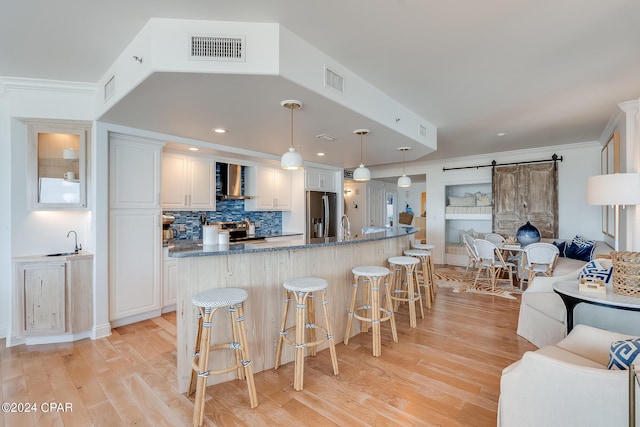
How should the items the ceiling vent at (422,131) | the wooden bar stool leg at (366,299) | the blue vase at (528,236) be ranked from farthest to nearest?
the blue vase at (528,236) → the ceiling vent at (422,131) → the wooden bar stool leg at (366,299)

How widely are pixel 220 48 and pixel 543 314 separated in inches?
142

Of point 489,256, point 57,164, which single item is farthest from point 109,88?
point 489,256

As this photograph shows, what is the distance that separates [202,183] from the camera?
4.32 metres

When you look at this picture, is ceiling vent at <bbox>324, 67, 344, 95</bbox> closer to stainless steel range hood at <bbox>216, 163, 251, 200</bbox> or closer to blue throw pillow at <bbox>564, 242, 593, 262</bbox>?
stainless steel range hood at <bbox>216, 163, 251, 200</bbox>

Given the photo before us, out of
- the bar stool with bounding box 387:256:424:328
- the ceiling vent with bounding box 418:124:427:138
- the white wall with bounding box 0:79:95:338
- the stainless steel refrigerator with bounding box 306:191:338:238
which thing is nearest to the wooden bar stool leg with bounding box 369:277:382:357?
the bar stool with bounding box 387:256:424:328

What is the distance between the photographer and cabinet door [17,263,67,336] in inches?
110

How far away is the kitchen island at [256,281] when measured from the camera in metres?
2.13

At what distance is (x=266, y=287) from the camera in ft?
7.95

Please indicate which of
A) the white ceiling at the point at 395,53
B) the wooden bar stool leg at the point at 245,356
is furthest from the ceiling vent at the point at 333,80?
the wooden bar stool leg at the point at 245,356

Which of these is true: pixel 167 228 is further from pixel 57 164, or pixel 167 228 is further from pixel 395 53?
pixel 395 53

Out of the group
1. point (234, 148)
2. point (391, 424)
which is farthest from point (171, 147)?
point (391, 424)

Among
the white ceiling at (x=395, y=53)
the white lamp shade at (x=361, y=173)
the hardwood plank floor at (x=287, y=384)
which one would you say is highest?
the white ceiling at (x=395, y=53)

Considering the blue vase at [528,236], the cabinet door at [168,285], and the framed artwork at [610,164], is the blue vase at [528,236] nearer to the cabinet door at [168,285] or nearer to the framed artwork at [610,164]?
the framed artwork at [610,164]

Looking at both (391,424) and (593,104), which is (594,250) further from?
(391,424)
